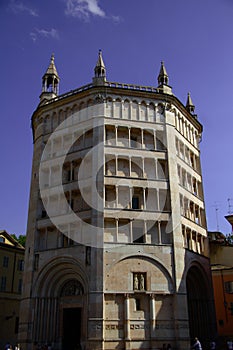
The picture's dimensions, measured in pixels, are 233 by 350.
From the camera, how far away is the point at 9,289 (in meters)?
45.1

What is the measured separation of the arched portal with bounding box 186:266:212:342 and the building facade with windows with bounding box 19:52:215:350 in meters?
0.09

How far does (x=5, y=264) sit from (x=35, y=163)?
15609 millimetres

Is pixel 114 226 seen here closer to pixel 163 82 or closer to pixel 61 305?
pixel 61 305

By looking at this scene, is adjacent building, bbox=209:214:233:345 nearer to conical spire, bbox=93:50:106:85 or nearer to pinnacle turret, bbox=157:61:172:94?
pinnacle turret, bbox=157:61:172:94

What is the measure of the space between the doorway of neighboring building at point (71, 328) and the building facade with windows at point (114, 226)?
0.08 metres

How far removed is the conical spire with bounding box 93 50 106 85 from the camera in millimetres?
35969

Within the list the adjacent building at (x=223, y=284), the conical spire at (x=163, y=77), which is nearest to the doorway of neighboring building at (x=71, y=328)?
the adjacent building at (x=223, y=284)

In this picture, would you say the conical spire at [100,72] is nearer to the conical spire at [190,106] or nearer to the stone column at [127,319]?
the conical spire at [190,106]

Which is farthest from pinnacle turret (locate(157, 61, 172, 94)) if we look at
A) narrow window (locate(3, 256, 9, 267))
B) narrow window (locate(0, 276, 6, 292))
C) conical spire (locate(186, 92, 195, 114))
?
narrow window (locate(0, 276, 6, 292))

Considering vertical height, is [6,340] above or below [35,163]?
below

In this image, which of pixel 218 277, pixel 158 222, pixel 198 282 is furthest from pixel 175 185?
pixel 218 277

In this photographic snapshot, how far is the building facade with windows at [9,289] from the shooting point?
4281cm

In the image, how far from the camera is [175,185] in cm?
3384

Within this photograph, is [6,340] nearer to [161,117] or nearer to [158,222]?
[158,222]
